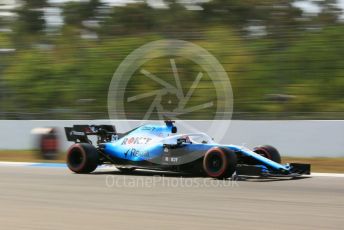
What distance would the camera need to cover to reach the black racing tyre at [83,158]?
10.9 m

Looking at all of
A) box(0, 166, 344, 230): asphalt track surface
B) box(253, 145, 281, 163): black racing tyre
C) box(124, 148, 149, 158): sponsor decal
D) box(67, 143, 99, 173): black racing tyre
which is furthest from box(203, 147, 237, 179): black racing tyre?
box(67, 143, 99, 173): black racing tyre

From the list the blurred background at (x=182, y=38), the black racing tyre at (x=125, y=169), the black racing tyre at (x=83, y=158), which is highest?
the blurred background at (x=182, y=38)

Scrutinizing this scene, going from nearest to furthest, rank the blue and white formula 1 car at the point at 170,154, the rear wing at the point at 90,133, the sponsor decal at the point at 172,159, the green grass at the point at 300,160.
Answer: the blue and white formula 1 car at the point at 170,154 → the sponsor decal at the point at 172,159 → the rear wing at the point at 90,133 → the green grass at the point at 300,160

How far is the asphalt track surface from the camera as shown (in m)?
5.94

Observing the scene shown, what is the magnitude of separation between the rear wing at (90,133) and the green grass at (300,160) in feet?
11.9

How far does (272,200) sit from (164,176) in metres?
3.37

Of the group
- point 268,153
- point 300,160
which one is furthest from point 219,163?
point 300,160

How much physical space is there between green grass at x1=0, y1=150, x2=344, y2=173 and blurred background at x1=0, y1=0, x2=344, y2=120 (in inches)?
57.0

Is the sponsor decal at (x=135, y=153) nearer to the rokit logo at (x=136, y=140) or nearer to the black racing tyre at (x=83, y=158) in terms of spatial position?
the rokit logo at (x=136, y=140)

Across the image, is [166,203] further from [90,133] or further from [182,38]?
[182,38]

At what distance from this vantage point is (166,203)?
7277mm

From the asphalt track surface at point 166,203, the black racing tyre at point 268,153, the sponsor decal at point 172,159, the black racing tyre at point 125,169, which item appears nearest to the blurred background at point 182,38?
the black racing tyre at point 268,153

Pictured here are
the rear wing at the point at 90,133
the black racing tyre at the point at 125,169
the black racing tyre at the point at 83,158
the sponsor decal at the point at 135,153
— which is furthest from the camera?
the rear wing at the point at 90,133

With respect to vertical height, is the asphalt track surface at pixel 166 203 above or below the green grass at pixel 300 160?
above
